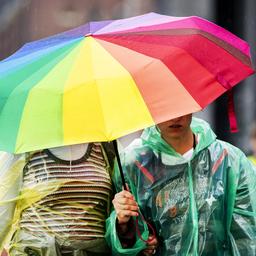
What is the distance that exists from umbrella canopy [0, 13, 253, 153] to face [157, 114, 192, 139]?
351mm

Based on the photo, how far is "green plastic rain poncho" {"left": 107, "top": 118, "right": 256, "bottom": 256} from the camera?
4.32m

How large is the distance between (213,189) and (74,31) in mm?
981

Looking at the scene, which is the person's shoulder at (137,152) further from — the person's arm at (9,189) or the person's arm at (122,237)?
the person's arm at (9,189)

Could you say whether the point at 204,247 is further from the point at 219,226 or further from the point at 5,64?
the point at 5,64

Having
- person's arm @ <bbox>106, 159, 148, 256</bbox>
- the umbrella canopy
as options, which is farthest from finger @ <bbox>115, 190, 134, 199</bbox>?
the umbrella canopy

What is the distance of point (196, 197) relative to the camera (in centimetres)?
433

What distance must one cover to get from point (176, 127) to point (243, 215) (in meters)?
0.52

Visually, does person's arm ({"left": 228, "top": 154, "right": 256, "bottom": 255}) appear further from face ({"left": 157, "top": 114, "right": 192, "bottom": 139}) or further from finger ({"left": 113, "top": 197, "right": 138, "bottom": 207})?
finger ({"left": 113, "top": 197, "right": 138, "bottom": 207})

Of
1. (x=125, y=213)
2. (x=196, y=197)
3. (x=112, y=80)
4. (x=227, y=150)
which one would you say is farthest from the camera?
(x=227, y=150)

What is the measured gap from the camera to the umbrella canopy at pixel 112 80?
374 cm

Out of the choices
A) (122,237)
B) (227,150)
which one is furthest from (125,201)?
(227,150)

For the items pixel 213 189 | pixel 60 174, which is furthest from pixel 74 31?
pixel 213 189

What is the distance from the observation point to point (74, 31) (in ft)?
14.5

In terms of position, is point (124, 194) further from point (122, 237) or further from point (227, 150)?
point (227, 150)
